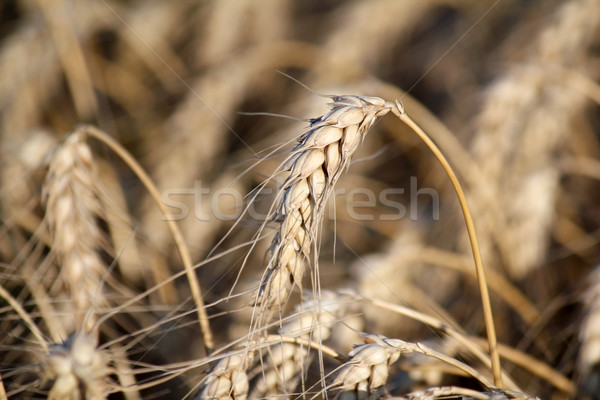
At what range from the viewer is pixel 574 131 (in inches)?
64.8

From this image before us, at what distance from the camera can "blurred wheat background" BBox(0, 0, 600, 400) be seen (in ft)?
3.13

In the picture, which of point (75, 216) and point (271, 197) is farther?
point (271, 197)

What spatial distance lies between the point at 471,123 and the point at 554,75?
259mm

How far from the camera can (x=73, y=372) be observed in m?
0.59

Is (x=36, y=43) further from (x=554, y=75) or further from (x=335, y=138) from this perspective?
(x=554, y=75)

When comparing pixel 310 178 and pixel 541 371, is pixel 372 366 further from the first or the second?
pixel 541 371

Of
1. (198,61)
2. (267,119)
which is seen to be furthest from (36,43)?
(267,119)

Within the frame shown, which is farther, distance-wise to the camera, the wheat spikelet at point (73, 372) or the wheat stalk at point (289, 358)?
the wheat stalk at point (289, 358)

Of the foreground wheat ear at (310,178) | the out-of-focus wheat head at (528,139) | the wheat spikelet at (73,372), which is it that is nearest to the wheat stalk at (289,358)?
the foreground wheat ear at (310,178)

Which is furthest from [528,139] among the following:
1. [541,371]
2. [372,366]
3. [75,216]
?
[75,216]

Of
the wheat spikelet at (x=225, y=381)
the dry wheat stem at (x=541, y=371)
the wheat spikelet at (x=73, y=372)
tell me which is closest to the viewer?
the wheat spikelet at (x=73, y=372)

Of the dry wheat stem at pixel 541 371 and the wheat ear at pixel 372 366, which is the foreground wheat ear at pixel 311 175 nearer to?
the wheat ear at pixel 372 366

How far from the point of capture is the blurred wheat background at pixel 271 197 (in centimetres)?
95

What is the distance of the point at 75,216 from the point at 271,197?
0.57 metres
